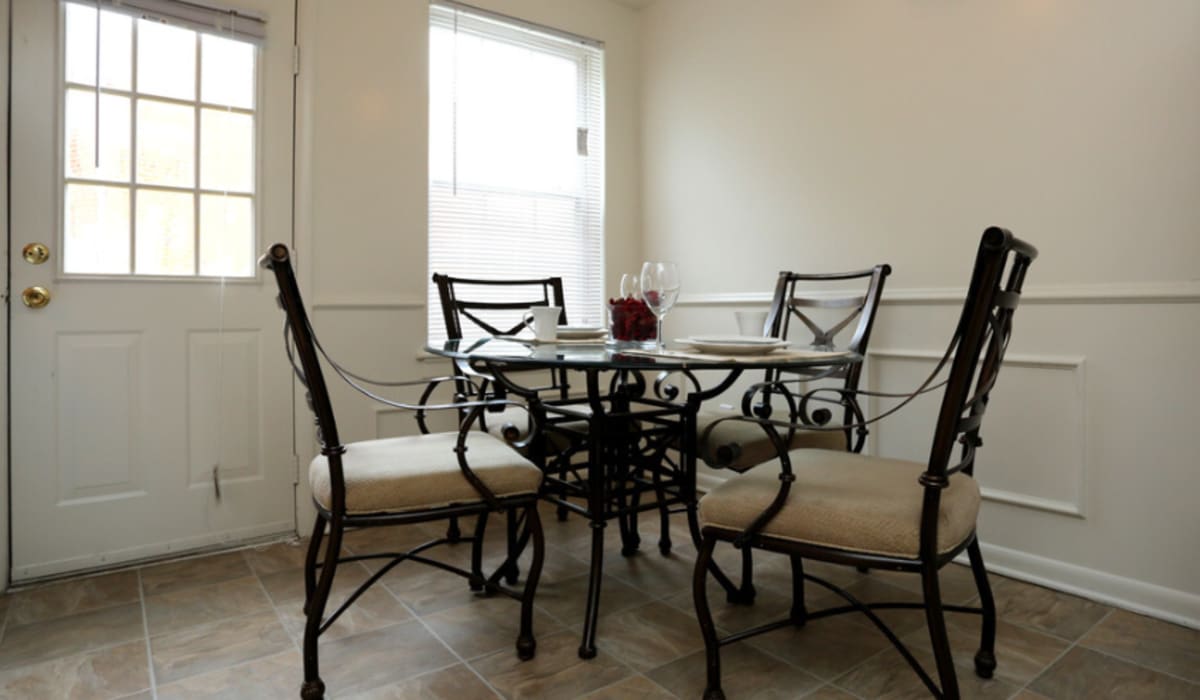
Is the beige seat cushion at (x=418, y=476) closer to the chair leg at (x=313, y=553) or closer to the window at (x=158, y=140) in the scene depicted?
the chair leg at (x=313, y=553)

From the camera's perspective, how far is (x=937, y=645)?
1.33m

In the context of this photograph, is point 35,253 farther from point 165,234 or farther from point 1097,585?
point 1097,585

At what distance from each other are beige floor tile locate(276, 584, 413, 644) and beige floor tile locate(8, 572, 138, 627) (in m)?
0.53

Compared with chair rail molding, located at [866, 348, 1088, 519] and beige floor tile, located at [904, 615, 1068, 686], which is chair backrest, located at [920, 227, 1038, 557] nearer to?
beige floor tile, located at [904, 615, 1068, 686]

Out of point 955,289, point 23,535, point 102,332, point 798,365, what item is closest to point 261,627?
point 23,535

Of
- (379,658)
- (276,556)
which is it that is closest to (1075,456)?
(379,658)

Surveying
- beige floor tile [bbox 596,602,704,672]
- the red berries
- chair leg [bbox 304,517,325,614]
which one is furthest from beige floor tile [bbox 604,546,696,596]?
chair leg [bbox 304,517,325,614]

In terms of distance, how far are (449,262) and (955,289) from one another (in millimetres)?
2011

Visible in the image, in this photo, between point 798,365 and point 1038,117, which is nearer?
point 798,365

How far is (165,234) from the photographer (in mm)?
2416

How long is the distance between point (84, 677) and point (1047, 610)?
252cm

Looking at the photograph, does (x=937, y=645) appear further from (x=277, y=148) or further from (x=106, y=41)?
(x=106, y=41)

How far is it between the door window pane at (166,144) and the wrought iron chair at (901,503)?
2147mm

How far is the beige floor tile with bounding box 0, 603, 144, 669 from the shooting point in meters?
1.75
